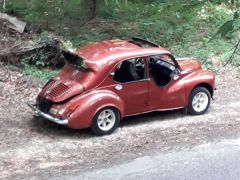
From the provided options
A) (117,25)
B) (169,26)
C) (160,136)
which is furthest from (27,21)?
(160,136)

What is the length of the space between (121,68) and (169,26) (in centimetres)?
630

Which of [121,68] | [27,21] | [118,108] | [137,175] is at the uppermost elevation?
[27,21]

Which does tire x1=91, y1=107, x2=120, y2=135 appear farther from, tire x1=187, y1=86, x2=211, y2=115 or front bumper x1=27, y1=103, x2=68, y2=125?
tire x1=187, y1=86, x2=211, y2=115

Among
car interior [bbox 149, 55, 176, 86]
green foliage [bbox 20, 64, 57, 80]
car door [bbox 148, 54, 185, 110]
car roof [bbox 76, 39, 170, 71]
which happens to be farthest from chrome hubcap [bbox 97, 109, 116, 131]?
green foliage [bbox 20, 64, 57, 80]

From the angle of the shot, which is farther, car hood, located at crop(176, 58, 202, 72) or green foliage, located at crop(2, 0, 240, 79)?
green foliage, located at crop(2, 0, 240, 79)

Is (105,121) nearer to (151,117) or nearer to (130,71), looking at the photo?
(130,71)

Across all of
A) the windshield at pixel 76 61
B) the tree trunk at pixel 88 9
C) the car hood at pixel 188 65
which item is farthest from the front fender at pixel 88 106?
the tree trunk at pixel 88 9

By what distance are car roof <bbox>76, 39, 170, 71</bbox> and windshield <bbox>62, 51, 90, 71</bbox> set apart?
7 centimetres

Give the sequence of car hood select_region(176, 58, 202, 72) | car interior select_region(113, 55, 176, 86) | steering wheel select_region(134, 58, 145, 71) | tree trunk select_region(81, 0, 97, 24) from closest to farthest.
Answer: car interior select_region(113, 55, 176, 86) → steering wheel select_region(134, 58, 145, 71) → car hood select_region(176, 58, 202, 72) → tree trunk select_region(81, 0, 97, 24)

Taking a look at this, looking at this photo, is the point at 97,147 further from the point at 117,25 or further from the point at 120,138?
the point at 117,25

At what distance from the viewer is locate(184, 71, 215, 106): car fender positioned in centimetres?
1021

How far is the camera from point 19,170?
25.0 ft

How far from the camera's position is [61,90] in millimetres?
9195

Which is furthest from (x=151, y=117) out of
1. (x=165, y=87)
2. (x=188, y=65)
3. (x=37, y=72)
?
(x=37, y=72)
